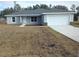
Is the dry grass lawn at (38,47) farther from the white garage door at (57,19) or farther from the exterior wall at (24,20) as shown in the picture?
the exterior wall at (24,20)

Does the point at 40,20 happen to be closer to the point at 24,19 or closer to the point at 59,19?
the point at 24,19

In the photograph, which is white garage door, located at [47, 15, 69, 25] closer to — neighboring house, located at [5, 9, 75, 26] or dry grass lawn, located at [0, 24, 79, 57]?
neighboring house, located at [5, 9, 75, 26]

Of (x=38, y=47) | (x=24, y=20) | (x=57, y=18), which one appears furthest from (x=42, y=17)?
(x=38, y=47)

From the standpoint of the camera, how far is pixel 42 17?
38312 millimetres

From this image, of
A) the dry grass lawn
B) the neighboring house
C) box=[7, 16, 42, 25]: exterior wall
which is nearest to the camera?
the dry grass lawn

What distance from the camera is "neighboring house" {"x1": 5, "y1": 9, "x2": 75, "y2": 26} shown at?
35.5 metres

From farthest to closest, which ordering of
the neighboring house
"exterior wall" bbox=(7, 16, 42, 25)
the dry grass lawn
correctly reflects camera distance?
"exterior wall" bbox=(7, 16, 42, 25) < the neighboring house < the dry grass lawn

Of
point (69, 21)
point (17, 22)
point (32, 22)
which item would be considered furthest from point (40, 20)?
point (69, 21)

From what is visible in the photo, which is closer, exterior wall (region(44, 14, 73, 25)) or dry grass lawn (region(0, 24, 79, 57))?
dry grass lawn (region(0, 24, 79, 57))

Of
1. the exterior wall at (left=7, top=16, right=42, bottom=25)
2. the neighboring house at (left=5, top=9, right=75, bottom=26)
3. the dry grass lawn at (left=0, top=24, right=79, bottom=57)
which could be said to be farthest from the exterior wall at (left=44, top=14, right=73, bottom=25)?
the dry grass lawn at (left=0, top=24, right=79, bottom=57)

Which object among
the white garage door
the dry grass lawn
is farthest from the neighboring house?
the dry grass lawn

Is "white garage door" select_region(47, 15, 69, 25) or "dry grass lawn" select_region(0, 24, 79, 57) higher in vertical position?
"dry grass lawn" select_region(0, 24, 79, 57)

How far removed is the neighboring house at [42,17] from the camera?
35469mm

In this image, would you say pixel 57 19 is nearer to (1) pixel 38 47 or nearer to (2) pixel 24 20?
(2) pixel 24 20
